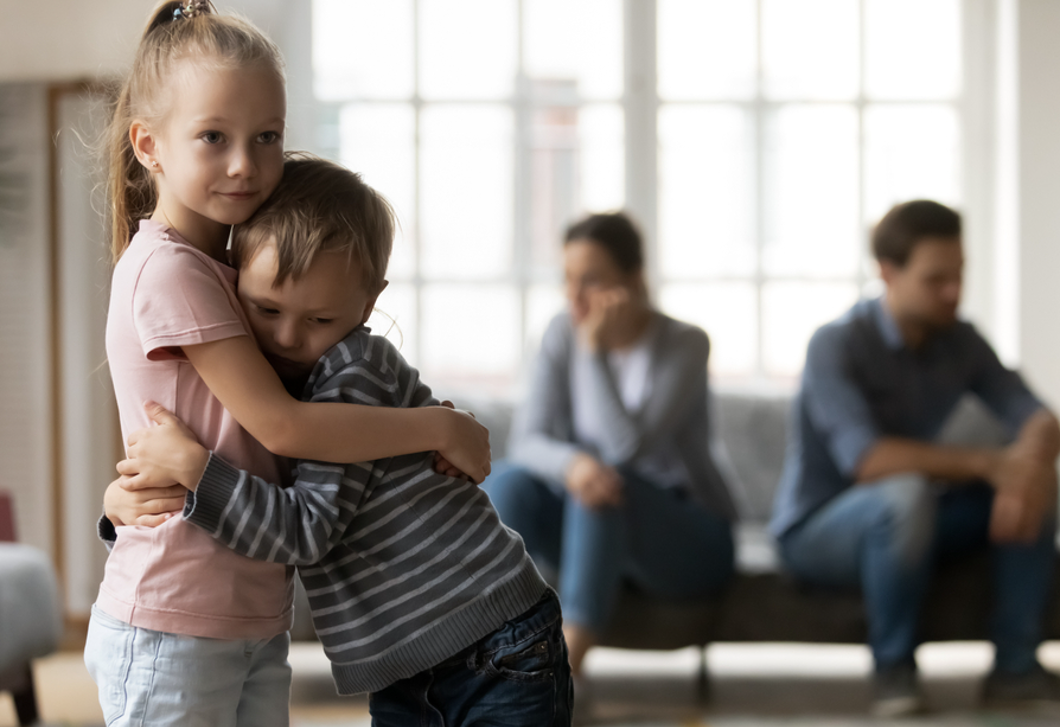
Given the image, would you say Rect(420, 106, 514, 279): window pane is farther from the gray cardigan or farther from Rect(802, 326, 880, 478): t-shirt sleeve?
Rect(802, 326, 880, 478): t-shirt sleeve

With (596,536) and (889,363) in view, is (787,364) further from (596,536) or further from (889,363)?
(596,536)

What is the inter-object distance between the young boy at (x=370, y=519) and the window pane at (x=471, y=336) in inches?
96.4

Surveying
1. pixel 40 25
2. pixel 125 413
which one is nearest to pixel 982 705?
pixel 125 413

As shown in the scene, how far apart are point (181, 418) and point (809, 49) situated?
301 centimetres

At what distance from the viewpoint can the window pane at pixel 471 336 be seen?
343 centimetres

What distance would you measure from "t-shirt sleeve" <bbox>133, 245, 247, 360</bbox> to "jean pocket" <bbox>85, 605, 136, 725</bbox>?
246 mm

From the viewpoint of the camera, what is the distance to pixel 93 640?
94 cm

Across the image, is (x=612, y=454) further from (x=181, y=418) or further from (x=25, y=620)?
(x=181, y=418)

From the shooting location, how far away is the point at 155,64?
95 centimetres

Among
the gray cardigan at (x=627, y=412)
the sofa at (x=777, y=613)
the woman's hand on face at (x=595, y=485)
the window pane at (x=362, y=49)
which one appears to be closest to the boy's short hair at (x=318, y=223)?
the woman's hand on face at (x=595, y=485)

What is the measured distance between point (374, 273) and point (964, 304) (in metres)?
3.02

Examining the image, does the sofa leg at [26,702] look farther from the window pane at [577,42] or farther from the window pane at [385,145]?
the window pane at [577,42]

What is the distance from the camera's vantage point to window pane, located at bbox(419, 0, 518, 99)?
135 inches

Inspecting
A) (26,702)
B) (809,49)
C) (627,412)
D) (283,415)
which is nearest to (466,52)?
(809,49)
